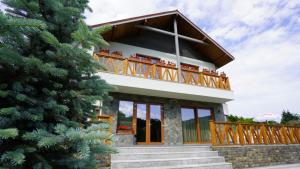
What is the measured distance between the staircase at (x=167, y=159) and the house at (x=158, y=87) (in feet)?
Answer: 6.49

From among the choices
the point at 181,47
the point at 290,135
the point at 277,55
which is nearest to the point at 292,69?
the point at 277,55

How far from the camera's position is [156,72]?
27.5 ft

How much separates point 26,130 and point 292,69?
825 inches

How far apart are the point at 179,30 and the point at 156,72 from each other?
536 centimetres

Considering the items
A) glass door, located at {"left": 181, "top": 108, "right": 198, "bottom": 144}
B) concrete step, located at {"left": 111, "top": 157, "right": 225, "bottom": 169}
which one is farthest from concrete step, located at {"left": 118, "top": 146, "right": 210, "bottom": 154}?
glass door, located at {"left": 181, "top": 108, "right": 198, "bottom": 144}

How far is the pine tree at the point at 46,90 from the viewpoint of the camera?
164 centimetres

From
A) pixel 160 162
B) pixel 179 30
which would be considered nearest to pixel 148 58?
pixel 179 30

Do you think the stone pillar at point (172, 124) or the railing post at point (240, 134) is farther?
the stone pillar at point (172, 124)

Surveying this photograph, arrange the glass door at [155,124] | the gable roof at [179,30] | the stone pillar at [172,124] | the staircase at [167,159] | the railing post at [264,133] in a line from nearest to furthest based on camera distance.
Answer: the staircase at [167,159] → the railing post at [264,133] → the glass door at [155,124] → the stone pillar at [172,124] → the gable roof at [179,30]

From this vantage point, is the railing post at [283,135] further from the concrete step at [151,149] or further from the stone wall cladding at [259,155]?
the concrete step at [151,149]

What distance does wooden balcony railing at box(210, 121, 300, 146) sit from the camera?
7353 mm

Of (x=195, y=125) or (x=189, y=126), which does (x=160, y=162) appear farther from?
(x=195, y=125)

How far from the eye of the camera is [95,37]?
6.93 feet

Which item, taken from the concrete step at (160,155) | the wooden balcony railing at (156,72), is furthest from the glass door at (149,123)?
the concrete step at (160,155)
